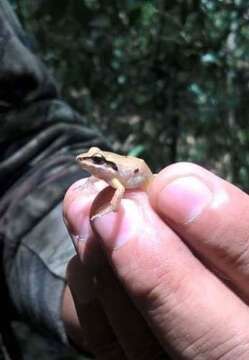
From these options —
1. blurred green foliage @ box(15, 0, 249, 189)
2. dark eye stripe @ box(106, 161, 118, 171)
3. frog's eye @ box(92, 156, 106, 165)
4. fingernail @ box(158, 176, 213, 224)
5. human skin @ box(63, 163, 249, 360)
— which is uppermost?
frog's eye @ box(92, 156, 106, 165)

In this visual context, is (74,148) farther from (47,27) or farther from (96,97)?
(96,97)

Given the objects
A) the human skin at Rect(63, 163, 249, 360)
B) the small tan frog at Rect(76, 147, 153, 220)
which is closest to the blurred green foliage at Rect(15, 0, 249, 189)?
the small tan frog at Rect(76, 147, 153, 220)

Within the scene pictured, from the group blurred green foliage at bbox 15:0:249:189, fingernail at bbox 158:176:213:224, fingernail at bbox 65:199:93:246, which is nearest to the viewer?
fingernail at bbox 158:176:213:224

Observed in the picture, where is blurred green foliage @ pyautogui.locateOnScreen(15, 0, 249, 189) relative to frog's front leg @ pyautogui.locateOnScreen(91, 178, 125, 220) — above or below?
below

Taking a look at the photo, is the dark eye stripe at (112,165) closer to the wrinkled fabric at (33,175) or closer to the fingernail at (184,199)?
the fingernail at (184,199)

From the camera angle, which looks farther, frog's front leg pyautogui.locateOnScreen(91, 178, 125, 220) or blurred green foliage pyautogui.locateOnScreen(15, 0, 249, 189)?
blurred green foliage pyautogui.locateOnScreen(15, 0, 249, 189)

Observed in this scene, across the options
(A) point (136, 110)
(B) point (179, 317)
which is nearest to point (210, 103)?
(A) point (136, 110)

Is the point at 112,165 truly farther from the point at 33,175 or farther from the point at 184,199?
the point at 33,175

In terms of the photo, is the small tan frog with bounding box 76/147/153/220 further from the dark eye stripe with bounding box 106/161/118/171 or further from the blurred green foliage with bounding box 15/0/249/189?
the blurred green foliage with bounding box 15/0/249/189
